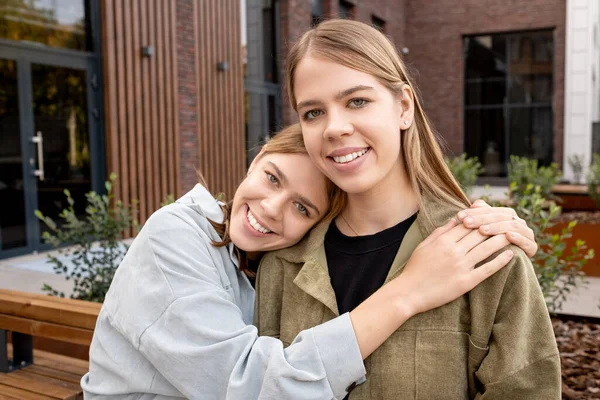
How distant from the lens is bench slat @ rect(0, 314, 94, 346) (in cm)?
308

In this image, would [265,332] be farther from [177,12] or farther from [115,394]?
[177,12]

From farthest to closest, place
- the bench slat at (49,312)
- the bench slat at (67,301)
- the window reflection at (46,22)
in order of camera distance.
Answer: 1. the window reflection at (46,22)
2. the bench slat at (67,301)
3. the bench slat at (49,312)

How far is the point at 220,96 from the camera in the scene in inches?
465

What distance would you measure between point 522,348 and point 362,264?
493mm

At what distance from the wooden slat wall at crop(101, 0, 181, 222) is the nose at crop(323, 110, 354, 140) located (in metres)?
8.23

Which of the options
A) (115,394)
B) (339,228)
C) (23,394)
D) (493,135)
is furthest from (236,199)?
(493,135)

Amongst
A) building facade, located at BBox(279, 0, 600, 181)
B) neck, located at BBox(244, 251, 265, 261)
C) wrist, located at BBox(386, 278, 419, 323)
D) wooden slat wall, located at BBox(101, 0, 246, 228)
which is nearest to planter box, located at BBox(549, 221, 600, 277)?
wooden slat wall, located at BBox(101, 0, 246, 228)

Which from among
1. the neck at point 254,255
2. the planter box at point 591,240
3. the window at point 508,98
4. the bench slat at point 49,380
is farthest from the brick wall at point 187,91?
the window at point 508,98

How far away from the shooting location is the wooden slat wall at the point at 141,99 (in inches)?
372

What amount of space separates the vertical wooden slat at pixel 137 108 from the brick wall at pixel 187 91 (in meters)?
0.95

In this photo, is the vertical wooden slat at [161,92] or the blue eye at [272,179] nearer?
the blue eye at [272,179]

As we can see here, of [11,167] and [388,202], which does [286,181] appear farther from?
[11,167]

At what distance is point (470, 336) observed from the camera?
5.19 ft

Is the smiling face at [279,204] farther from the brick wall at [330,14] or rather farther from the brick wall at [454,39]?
the brick wall at [454,39]
